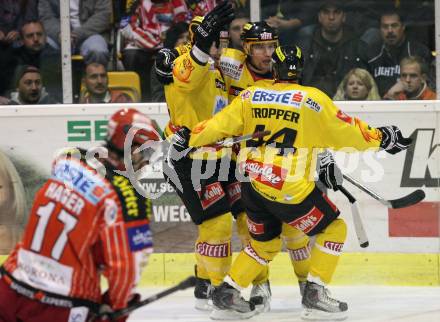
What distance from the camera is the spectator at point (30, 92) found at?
7422 mm

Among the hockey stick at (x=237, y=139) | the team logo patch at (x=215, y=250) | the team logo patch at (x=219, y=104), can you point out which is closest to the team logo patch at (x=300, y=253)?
the team logo patch at (x=215, y=250)

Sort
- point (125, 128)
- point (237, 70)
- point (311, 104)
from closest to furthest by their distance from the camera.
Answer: point (125, 128)
point (311, 104)
point (237, 70)

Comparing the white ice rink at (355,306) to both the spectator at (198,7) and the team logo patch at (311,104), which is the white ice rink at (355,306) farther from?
the spectator at (198,7)

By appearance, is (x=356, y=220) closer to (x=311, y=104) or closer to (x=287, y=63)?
(x=311, y=104)

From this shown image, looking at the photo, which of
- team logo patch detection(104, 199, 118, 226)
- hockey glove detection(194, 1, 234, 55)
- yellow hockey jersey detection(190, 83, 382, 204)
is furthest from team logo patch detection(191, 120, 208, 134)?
team logo patch detection(104, 199, 118, 226)

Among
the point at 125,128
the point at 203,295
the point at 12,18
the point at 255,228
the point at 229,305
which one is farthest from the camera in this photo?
the point at 12,18

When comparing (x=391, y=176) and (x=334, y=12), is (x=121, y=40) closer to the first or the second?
(x=334, y=12)

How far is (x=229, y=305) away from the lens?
6137mm

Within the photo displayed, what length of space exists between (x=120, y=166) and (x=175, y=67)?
7.44 ft

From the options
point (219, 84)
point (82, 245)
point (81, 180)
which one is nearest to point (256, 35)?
point (219, 84)

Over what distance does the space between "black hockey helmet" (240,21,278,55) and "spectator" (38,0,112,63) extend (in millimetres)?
1579

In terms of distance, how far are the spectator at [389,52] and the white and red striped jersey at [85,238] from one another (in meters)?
3.66

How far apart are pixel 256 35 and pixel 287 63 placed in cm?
50

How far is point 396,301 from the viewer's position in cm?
645
